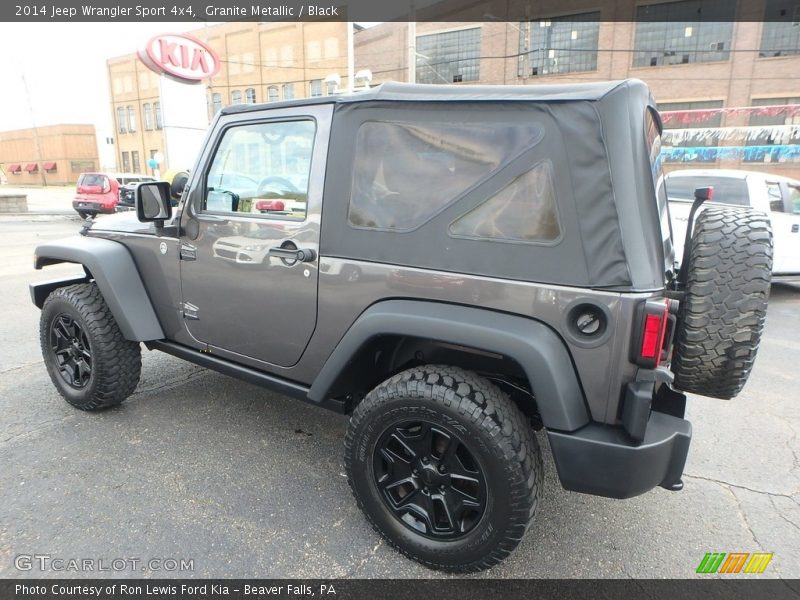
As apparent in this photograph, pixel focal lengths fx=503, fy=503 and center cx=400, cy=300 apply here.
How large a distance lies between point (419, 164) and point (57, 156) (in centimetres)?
8291

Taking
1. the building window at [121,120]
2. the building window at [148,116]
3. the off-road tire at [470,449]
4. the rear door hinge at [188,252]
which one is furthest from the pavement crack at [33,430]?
the building window at [121,120]

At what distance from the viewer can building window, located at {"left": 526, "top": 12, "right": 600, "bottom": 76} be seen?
31.3 meters

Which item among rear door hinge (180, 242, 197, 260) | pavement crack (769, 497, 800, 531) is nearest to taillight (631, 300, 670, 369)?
pavement crack (769, 497, 800, 531)

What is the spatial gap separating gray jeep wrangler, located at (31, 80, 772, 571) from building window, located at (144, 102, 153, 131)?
60834 mm

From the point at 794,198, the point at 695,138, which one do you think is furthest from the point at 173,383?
the point at 695,138

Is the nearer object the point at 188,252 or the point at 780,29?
the point at 188,252

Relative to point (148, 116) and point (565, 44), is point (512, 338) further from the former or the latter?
point (148, 116)

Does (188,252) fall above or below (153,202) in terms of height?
below

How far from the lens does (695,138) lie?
2858 cm

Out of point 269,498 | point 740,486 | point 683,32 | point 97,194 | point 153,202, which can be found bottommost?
point 740,486

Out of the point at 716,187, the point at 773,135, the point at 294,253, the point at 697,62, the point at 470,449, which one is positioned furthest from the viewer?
the point at 697,62

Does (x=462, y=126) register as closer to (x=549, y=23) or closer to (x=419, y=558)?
(x=419, y=558)

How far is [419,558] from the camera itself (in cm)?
219

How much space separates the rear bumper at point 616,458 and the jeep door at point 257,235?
1.35 m
